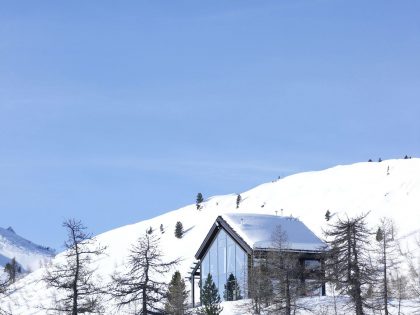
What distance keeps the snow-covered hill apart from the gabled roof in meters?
64.8

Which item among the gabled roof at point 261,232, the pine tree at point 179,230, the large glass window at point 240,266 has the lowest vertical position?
the large glass window at point 240,266

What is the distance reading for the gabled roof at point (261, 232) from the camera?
2763 inches

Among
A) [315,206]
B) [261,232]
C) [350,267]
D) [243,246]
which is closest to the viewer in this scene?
[350,267]

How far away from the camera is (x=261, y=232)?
236 ft

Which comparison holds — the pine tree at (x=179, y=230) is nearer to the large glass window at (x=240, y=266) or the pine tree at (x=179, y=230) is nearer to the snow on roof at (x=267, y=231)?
the snow on roof at (x=267, y=231)

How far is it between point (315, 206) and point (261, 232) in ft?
344

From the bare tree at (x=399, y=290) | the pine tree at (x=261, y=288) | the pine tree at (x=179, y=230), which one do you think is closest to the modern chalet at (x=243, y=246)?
the bare tree at (x=399, y=290)

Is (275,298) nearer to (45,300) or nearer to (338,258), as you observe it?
(338,258)

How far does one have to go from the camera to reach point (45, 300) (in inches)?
6029

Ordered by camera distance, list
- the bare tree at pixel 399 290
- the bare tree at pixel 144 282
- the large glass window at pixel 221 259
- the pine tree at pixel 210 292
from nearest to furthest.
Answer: the bare tree at pixel 144 282 → the bare tree at pixel 399 290 → the pine tree at pixel 210 292 → the large glass window at pixel 221 259

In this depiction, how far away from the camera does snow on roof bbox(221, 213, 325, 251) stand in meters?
70.2

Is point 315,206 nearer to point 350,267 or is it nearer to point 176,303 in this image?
point 176,303

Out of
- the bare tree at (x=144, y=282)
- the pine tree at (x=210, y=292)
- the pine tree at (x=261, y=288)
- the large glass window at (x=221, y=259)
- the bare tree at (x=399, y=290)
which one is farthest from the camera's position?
the large glass window at (x=221, y=259)

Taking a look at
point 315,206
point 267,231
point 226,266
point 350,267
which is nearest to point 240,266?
point 226,266
